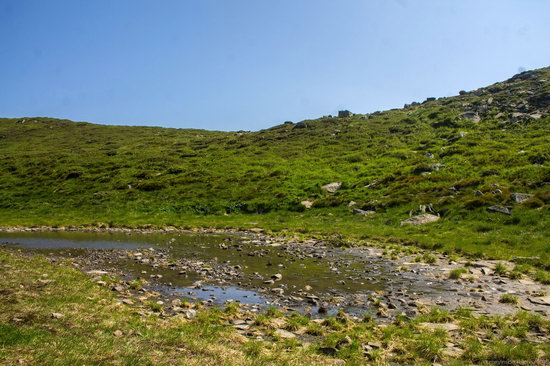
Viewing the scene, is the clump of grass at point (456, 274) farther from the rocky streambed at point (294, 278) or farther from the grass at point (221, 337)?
the grass at point (221, 337)

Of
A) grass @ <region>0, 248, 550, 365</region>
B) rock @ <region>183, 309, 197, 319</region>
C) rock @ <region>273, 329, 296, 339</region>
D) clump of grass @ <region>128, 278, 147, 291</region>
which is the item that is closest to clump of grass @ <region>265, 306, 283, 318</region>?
grass @ <region>0, 248, 550, 365</region>

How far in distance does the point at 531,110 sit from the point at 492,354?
84.5 m

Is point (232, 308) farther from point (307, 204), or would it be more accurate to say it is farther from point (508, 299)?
point (307, 204)

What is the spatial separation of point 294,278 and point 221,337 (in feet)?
30.5

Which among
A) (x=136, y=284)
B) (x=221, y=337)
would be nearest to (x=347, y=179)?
(x=136, y=284)

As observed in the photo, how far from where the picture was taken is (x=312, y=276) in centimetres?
2097

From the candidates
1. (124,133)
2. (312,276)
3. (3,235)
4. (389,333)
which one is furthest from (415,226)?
(124,133)

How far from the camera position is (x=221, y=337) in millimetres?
11555

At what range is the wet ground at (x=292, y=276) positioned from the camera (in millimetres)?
16328

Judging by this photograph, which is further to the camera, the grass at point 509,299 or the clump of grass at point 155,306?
the grass at point 509,299

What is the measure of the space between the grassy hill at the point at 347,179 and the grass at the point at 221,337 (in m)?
12.2

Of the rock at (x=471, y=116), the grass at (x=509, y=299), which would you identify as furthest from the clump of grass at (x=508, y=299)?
the rock at (x=471, y=116)

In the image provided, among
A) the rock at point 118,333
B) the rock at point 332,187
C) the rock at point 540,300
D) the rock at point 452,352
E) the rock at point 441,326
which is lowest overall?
the rock at point 540,300

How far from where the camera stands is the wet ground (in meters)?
16.3
